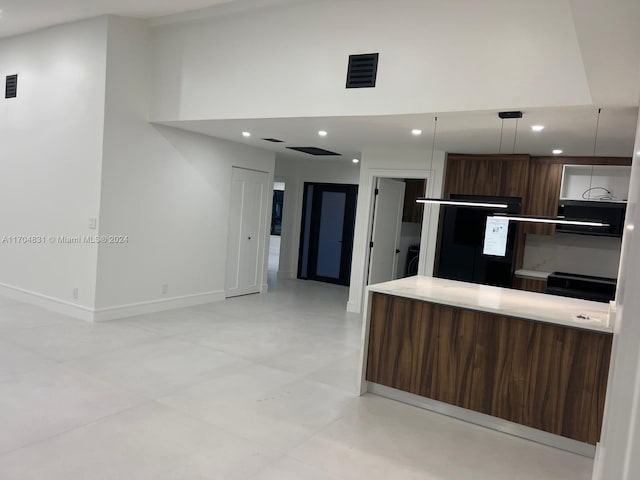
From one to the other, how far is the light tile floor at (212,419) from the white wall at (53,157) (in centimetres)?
86

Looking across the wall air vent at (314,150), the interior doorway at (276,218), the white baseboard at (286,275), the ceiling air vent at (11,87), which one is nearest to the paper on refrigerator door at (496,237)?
the wall air vent at (314,150)

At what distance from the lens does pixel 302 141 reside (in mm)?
6621

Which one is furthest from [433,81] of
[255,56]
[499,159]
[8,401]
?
[8,401]

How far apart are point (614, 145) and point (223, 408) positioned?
4739 mm

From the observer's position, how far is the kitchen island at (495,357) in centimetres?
330

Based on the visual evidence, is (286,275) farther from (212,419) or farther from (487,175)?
(212,419)

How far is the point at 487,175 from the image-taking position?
21.0 ft

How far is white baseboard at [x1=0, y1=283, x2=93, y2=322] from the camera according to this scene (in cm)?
577

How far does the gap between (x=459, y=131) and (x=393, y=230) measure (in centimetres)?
289

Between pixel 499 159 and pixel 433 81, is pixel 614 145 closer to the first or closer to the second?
pixel 499 159

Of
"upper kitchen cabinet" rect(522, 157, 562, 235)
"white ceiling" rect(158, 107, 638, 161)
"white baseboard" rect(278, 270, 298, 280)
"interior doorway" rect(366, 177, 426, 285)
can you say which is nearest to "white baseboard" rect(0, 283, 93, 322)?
"white ceiling" rect(158, 107, 638, 161)

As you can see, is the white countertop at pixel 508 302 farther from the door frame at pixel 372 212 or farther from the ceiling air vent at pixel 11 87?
the ceiling air vent at pixel 11 87

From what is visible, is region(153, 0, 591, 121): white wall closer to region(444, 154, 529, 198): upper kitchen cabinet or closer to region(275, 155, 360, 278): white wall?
region(444, 154, 529, 198): upper kitchen cabinet

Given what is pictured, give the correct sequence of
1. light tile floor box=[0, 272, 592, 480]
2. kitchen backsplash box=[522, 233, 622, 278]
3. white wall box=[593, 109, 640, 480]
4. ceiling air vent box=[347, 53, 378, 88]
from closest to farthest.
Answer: white wall box=[593, 109, 640, 480], light tile floor box=[0, 272, 592, 480], ceiling air vent box=[347, 53, 378, 88], kitchen backsplash box=[522, 233, 622, 278]
